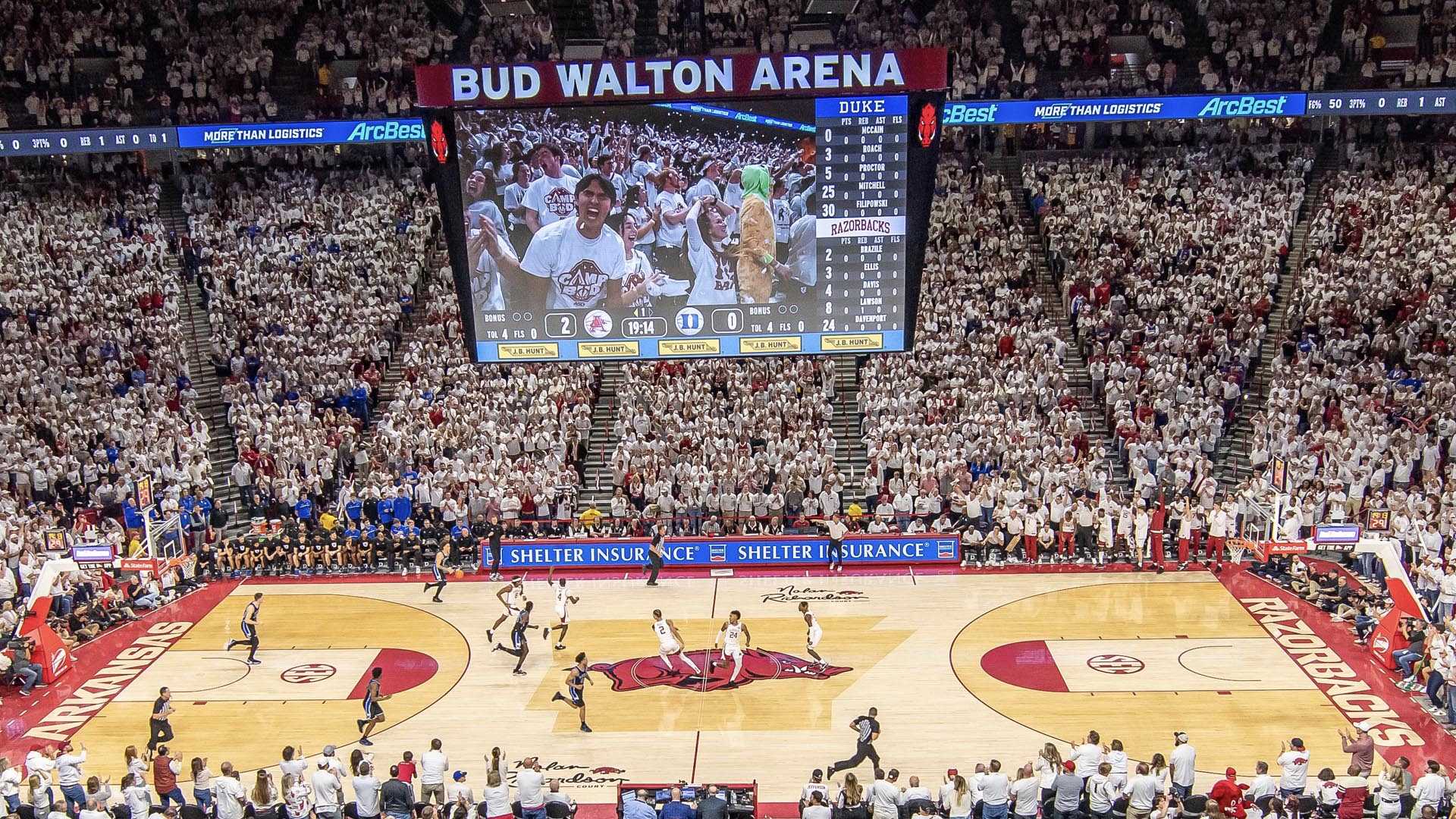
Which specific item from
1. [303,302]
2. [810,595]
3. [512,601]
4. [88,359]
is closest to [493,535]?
[512,601]

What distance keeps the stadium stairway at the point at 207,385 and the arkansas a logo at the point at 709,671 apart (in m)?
12.9

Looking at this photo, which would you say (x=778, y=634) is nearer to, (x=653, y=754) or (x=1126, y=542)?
(x=653, y=754)

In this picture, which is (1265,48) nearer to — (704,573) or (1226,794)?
(704,573)

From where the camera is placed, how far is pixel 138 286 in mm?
37156

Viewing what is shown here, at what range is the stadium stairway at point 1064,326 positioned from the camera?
107 feet

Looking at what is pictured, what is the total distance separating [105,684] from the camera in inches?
936

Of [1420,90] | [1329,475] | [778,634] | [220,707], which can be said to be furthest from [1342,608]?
[220,707]

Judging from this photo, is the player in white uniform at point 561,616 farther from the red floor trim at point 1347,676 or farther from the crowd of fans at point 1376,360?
the crowd of fans at point 1376,360

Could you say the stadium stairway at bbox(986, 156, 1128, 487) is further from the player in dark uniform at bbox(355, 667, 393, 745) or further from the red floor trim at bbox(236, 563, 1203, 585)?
the player in dark uniform at bbox(355, 667, 393, 745)

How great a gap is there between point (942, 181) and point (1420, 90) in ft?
41.2

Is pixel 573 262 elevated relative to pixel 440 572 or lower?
elevated

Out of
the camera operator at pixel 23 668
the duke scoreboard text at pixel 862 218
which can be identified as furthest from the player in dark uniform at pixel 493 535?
the duke scoreboard text at pixel 862 218

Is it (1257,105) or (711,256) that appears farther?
(1257,105)

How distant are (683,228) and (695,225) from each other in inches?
8.0
